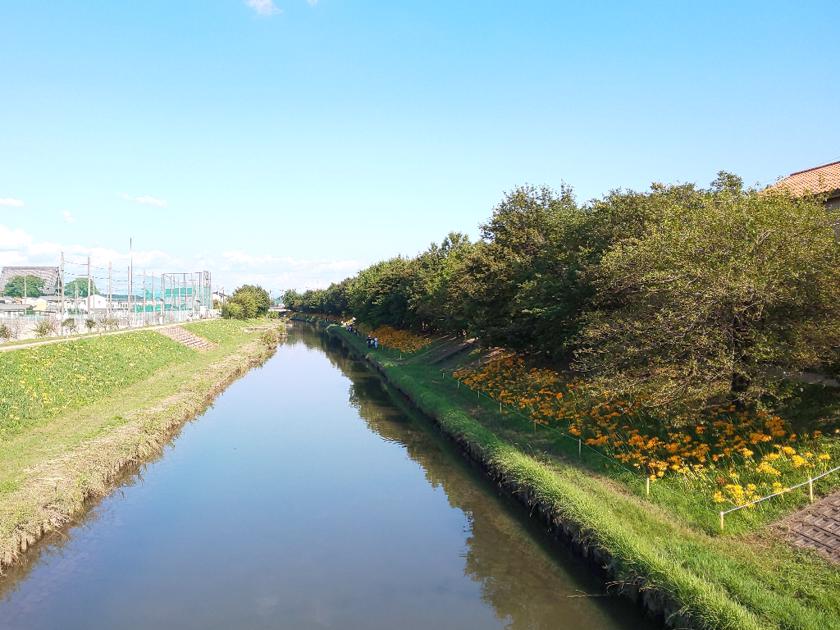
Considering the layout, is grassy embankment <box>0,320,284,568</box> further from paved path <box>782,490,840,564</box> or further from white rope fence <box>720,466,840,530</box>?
paved path <box>782,490,840,564</box>

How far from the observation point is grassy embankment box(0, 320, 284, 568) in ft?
52.7

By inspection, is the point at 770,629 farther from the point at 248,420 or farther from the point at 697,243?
the point at 248,420

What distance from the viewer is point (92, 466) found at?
63.3 ft

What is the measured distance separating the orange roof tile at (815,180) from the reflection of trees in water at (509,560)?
17.5 meters

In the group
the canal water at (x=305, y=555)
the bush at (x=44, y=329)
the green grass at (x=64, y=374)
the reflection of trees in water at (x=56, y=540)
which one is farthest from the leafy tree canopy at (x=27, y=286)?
the canal water at (x=305, y=555)

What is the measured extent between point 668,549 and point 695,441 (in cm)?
580

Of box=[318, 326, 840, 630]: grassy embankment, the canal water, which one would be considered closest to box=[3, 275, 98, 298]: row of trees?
the canal water

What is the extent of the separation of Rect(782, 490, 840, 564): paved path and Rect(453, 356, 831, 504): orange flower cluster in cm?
106

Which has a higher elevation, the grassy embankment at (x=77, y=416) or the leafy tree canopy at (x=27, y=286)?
the leafy tree canopy at (x=27, y=286)

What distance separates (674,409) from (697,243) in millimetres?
4665

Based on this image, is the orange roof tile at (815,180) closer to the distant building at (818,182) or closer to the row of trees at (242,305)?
the distant building at (818,182)

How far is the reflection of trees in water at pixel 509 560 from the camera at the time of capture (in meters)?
12.6

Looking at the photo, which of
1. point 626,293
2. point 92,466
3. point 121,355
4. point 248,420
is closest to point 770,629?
point 626,293

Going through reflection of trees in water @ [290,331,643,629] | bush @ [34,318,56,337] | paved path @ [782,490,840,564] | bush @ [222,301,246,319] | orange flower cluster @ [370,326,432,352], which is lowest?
reflection of trees in water @ [290,331,643,629]
